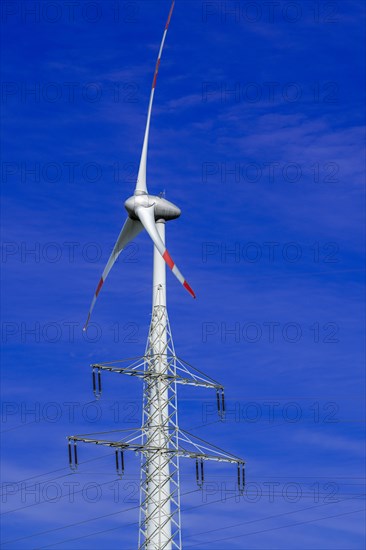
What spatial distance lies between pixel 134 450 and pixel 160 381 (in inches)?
252

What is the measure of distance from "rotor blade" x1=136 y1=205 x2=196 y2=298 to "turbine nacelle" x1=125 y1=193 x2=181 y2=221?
39 centimetres

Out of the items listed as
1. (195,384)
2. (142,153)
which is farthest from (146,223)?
(195,384)

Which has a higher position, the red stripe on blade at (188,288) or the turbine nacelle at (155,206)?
the turbine nacelle at (155,206)

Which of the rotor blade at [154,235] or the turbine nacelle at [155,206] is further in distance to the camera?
the turbine nacelle at [155,206]

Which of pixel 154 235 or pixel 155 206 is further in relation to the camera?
pixel 155 206

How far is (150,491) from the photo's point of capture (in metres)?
123

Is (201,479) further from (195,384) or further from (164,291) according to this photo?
(164,291)

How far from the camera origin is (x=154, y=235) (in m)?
125

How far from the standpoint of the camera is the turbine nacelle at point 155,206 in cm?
12877

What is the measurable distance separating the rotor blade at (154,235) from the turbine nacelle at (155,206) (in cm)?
39

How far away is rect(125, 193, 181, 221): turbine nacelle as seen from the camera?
128775 millimetres

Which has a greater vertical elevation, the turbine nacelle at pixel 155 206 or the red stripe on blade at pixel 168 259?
the turbine nacelle at pixel 155 206

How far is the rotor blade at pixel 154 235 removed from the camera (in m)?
121

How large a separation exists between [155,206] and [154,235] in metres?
5.78
